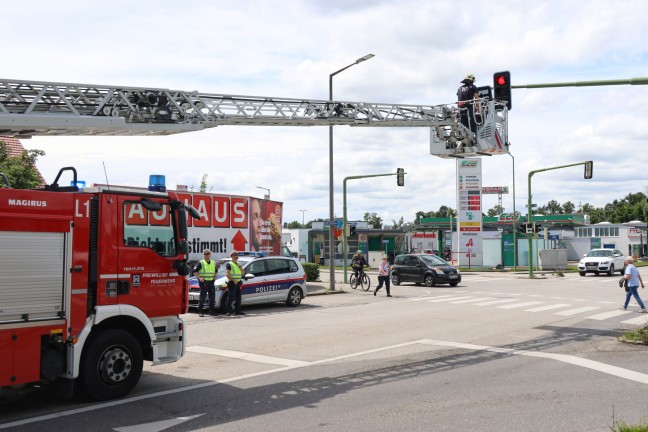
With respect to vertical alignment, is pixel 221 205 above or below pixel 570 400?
above

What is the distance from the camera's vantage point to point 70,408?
7.48m

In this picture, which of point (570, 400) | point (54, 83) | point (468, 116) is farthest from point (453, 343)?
point (54, 83)

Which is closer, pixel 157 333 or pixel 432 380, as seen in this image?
pixel 157 333

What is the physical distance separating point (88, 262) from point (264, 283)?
39.9 ft

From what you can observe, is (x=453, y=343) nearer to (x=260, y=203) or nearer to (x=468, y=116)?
(x=468, y=116)

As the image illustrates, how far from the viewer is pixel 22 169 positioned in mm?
18203

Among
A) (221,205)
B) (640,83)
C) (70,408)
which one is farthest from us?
(221,205)

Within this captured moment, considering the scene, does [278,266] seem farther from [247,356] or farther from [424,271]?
[424,271]

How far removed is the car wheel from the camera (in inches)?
806

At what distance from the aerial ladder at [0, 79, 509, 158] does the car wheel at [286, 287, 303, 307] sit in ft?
23.6

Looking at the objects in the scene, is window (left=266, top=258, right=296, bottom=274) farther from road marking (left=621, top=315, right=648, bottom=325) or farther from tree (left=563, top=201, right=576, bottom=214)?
tree (left=563, top=201, right=576, bottom=214)

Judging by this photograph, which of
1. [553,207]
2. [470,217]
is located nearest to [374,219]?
[553,207]

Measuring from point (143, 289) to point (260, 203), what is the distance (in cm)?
2163

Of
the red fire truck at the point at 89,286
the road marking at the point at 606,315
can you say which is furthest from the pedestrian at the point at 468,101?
the red fire truck at the point at 89,286
